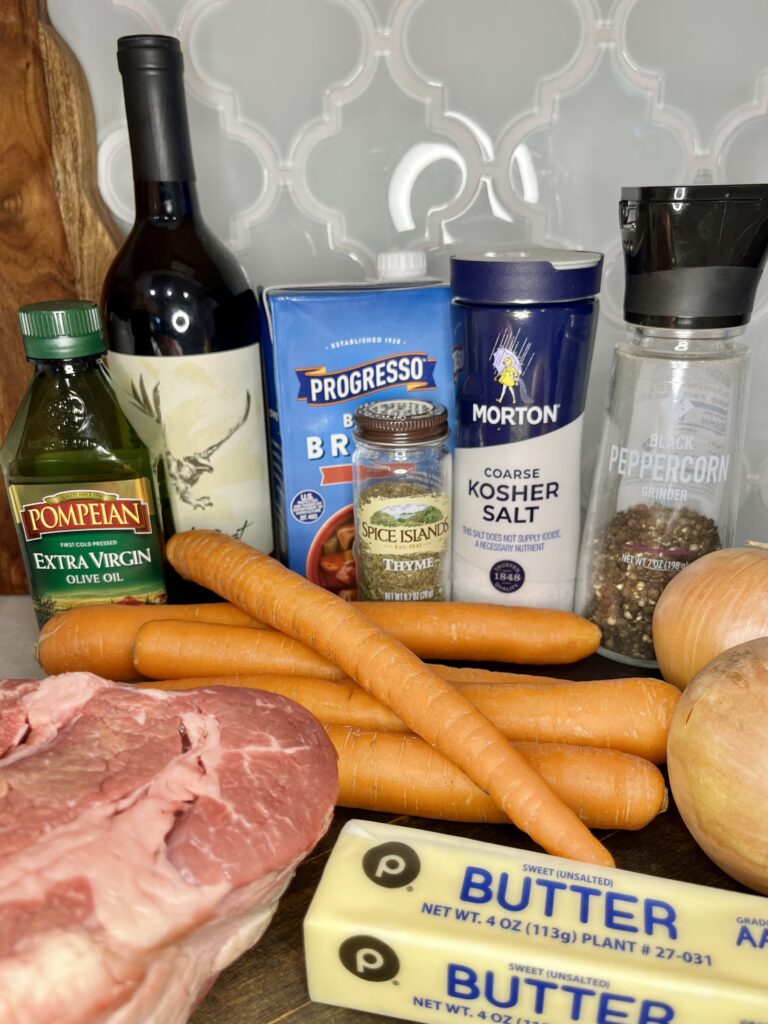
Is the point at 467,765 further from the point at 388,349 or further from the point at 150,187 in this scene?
the point at 150,187

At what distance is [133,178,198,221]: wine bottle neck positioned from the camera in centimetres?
83

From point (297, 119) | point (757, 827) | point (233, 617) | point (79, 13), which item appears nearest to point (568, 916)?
point (757, 827)

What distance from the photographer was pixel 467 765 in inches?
26.7

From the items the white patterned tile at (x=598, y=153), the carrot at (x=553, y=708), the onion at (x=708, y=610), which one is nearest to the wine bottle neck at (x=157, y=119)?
the white patterned tile at (x=598, y=153)

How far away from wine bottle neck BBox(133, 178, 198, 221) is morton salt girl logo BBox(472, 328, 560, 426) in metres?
0.35

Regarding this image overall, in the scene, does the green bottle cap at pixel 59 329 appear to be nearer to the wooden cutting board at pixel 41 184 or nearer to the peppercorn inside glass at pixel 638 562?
the wooden cutting board at pixel 41 184

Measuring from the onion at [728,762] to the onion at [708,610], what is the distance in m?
0.07

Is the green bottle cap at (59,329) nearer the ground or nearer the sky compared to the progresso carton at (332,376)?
nearer the sky

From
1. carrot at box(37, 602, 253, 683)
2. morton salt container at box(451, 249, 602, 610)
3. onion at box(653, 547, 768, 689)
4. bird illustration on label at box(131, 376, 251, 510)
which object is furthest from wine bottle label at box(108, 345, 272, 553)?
onion at box(653, 547, 768, 689)

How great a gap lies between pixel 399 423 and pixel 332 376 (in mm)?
114

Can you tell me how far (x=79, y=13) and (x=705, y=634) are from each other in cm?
91

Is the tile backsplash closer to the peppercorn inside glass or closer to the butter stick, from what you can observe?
the peppercorn inside glass

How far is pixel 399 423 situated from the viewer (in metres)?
0.82

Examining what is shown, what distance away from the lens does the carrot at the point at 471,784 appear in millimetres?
664
